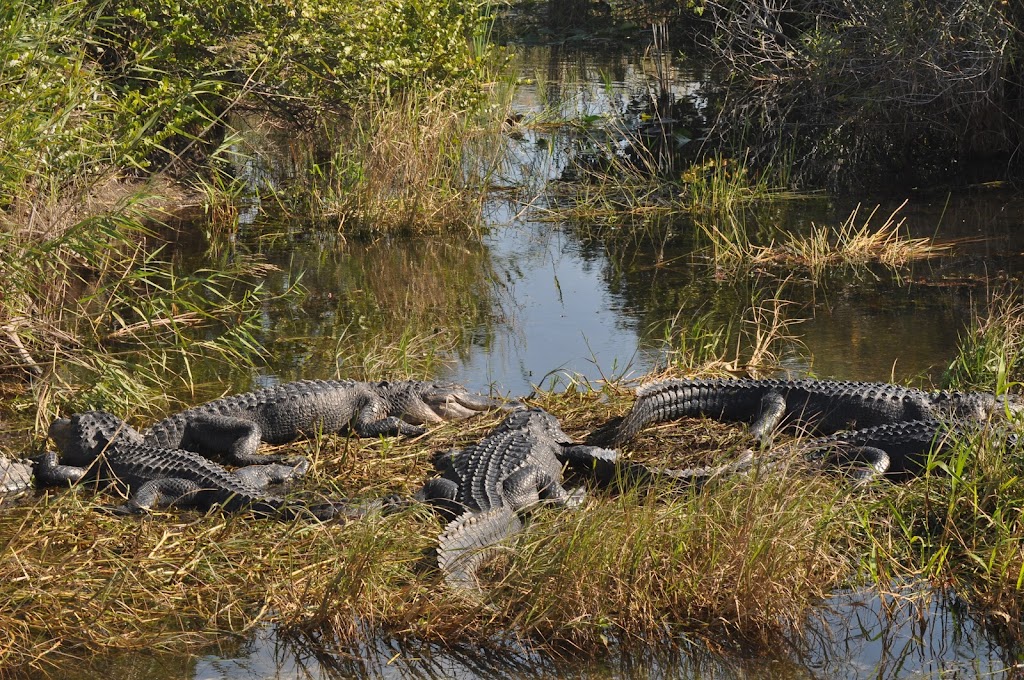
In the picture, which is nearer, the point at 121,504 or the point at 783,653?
the point at 783,653

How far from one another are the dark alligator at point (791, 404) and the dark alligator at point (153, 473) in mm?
1569

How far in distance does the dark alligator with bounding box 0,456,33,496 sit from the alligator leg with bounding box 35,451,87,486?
52mm

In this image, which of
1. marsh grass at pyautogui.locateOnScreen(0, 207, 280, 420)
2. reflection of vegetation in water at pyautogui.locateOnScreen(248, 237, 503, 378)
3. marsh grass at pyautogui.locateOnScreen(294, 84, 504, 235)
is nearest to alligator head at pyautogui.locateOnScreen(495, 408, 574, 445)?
reflection of vegetation in water at pyautogui.locateOnScreen(248, 237, 503, 378)

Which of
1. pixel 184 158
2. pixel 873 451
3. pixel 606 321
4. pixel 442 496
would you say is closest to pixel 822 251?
pixel 606 321

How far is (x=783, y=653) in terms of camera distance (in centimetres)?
366

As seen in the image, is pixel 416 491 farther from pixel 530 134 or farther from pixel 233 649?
pixel 530 134

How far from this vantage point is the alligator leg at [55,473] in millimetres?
5133

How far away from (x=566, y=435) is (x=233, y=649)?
7.35ft

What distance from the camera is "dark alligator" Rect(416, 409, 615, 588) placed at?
4102 mm

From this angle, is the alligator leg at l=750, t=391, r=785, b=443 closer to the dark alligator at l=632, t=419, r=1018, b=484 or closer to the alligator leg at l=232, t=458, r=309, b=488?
the dark alligator at l=632, t=419, r=1018, b=484

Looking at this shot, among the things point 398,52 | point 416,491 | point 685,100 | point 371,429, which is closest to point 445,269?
point 398,52

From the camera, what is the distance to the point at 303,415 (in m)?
5.73

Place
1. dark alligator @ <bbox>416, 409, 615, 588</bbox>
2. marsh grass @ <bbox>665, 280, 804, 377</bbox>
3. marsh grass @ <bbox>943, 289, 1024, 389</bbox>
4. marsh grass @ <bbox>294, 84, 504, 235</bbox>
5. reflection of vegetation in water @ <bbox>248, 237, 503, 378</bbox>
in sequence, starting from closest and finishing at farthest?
1. dark alligator @ <bbox>416, 409, 615, 588</bbox>
2. marsh grass @ <bbox>943, 289, 1024, 389</bbox>
3. marsh grass @ <bbox>665, 280, 804, 377</bbox>
4. reflection of vegetation in water @ <bbox>248, 237, 503, 378</bbox>
5. marsh grass @ <bbox>294, 84, 504, 235</bbox>

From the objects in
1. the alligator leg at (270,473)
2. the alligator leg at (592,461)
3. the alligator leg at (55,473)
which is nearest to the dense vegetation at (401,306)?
the alligator leg at (270,473)
